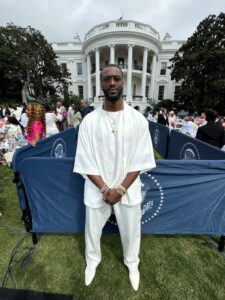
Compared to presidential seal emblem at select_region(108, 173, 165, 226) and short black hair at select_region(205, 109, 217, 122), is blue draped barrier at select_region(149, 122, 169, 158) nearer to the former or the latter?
short black hair at select_region(205, 109, 217, 122)

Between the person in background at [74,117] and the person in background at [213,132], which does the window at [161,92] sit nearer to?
the person in background at [74,117]

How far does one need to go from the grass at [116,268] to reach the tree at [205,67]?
2269 centimetres

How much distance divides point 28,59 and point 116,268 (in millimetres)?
28255

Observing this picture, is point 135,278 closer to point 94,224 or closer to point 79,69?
point 94,224

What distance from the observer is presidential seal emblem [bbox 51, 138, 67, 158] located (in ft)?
14.3

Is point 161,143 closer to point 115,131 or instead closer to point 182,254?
point 182,254

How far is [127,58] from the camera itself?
32.7m

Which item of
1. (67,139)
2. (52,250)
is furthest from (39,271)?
(67,139)

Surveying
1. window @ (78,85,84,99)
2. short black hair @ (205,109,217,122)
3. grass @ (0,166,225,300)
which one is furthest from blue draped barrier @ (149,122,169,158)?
window @ (78,85,84,99)

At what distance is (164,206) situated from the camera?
244 centimetres

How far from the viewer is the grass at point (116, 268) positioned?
201cm

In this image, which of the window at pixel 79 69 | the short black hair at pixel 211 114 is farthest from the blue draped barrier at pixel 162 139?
the window at pixel 79 69

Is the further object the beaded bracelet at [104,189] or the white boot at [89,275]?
the white boot at [89,275]

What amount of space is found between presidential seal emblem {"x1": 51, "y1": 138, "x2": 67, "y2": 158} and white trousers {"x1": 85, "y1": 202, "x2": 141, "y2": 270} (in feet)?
8.99
